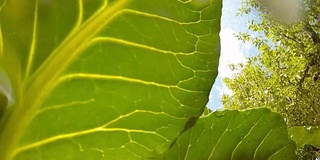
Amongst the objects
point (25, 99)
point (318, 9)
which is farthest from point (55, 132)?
point (318, 9)

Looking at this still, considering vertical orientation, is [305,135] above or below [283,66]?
below

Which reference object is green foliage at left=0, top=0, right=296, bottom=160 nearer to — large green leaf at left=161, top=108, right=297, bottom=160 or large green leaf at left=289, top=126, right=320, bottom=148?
large green leaf at left=161, top=108, right=297, bottom=160

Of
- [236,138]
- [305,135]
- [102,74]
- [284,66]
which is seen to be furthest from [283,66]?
[102,74]

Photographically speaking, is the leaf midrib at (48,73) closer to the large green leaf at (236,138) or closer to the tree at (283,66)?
the large green leaf at (236,138)

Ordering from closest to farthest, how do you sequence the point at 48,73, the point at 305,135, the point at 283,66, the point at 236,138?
the point at 48,73, the point at 236,138, the point at 305,135, the point at 283,66

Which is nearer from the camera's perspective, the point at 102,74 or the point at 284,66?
the point at 102,74

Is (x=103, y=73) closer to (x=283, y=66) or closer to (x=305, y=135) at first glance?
(x=305, y=135)

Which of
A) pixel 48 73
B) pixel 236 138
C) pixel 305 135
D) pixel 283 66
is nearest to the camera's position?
pixel 48 73
